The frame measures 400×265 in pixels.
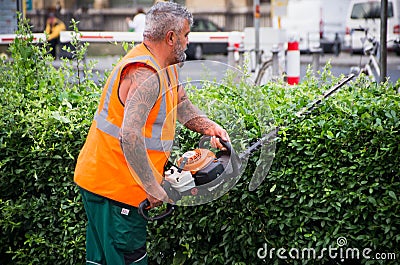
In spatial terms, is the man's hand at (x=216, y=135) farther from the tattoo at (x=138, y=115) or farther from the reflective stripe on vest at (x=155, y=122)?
the tattoo at (x=138, y=115)

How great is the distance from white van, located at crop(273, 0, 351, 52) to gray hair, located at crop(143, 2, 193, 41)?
74.6 feet

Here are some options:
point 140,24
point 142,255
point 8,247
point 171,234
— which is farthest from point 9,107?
point 140,24

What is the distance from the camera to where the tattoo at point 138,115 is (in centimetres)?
332

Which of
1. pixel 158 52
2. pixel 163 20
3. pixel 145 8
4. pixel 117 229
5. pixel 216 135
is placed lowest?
A: pixel 117 229

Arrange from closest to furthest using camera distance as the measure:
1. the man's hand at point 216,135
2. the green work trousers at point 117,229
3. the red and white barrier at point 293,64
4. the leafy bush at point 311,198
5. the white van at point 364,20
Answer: the green work trousers at point 117,229, the man's hand at point 216,135, the leafy bush at point 311,198, the red and white barrier at point 293,64, the white van at point 364,20

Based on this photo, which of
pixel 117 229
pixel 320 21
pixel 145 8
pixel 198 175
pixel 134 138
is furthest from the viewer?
pixel 145 8

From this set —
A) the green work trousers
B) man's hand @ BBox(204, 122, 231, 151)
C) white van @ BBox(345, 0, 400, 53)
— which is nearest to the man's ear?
man's hand @ BBox(204, 122, 231, 151)

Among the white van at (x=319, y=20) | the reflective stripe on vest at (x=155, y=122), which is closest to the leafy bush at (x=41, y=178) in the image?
the reflective stripe on vest at (x=155, y=122)

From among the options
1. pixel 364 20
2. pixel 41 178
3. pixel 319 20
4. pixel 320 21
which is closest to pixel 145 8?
pixel 319 20

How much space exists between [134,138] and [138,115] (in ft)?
0.35

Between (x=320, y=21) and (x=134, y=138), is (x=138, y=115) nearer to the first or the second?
(x=134, y=138)

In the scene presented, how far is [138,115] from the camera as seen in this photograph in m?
3.32

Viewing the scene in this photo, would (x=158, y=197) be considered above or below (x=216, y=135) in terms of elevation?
below

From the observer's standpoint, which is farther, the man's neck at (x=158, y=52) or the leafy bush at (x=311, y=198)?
the leafy bush at (x=311, y=198)
